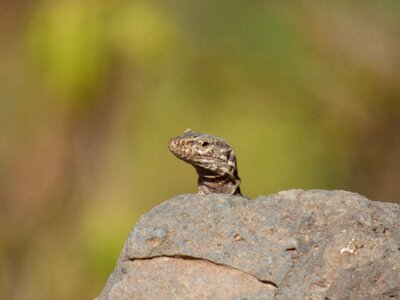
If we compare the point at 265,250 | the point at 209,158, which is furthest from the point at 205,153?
the point at 265,250

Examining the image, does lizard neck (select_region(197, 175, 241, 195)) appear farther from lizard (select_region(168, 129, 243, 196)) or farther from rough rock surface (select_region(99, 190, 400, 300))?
rough rock surface (select_region(99, 190, 400, 300))

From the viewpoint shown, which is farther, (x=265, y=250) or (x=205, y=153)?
(x=205, y=153)

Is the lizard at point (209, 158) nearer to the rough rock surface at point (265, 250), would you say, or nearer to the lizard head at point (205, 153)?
the lizard head at point (205, 153)

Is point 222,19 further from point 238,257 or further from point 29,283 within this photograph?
point 238,257

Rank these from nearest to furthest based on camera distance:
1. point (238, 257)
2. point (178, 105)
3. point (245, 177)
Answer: point (238, 257) < point (245, 177) < point (178, 105)

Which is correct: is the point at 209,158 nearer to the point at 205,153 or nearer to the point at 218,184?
the point at 205,153

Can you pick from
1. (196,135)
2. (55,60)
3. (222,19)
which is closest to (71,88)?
(55,60)

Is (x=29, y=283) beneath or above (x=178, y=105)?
beneath
